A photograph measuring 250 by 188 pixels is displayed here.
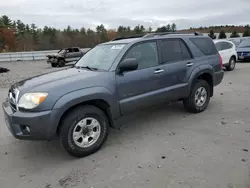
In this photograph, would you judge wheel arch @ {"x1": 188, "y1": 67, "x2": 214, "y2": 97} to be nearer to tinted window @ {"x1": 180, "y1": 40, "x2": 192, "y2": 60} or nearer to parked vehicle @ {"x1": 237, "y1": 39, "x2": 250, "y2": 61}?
tinted window @ {"x1": 180, "y1": 40, "x2": 192, "y2": 60}

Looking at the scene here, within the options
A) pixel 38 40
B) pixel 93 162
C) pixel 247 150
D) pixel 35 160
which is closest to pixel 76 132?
pixel 93 162

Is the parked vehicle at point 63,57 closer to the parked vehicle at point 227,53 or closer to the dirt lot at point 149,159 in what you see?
the parked vehicle at point 227,53

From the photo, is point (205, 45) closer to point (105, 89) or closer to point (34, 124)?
point (105, 89)

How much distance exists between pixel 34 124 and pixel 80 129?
66 cm

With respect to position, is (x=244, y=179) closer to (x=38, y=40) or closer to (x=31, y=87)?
(x=31, y=87)

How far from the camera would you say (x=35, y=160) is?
11.1ft

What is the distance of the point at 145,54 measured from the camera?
4.11 metres

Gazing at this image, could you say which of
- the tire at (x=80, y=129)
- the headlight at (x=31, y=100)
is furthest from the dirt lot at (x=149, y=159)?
the headlight at (x=31, y=100)

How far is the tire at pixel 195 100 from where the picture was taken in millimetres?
4871

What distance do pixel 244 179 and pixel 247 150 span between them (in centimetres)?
79

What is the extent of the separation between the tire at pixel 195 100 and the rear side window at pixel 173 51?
2.21 ft

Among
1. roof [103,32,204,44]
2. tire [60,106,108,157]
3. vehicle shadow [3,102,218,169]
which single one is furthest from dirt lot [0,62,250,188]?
roof [103,32,204,44]

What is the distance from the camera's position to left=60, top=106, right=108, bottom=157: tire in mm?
3166

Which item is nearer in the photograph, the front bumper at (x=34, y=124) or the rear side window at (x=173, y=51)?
the front bumper at (x=34, y=124)
